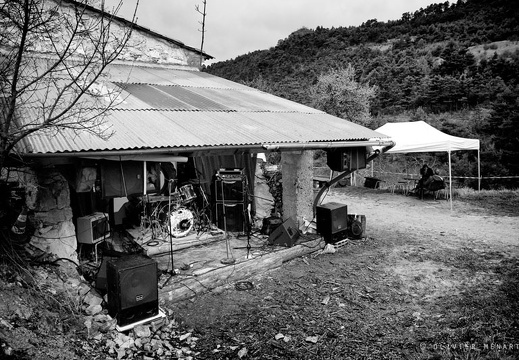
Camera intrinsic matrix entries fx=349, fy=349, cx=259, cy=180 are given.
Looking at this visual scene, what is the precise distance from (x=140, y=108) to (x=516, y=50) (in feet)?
124

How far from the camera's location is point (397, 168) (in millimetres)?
20609

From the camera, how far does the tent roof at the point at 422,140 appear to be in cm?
1239

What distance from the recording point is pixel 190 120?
6.35m

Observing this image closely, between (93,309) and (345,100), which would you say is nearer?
(93,309)

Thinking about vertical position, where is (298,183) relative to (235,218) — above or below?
above

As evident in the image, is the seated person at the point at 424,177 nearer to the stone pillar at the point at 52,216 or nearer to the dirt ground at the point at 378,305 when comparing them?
the dirt ground at the point at 378,305

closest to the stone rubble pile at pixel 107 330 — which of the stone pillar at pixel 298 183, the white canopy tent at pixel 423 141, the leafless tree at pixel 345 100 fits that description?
the stone pillar at pixel 298 183

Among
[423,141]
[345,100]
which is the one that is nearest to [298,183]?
[423,141]

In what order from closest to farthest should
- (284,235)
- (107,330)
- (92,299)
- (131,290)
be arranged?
(107,330), (131,290), (92,299), (284,235)

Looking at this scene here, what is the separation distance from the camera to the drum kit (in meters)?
7.80

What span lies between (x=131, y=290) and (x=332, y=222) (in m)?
4.65

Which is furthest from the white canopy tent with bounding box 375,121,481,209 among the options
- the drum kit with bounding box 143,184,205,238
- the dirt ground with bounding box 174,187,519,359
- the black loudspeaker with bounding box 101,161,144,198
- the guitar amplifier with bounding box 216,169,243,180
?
the black loudspeaker with bounding box 101,161,144,198

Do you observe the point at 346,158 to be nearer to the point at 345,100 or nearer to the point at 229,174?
the point at 229,174

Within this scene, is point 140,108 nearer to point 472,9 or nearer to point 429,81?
point 429,81
